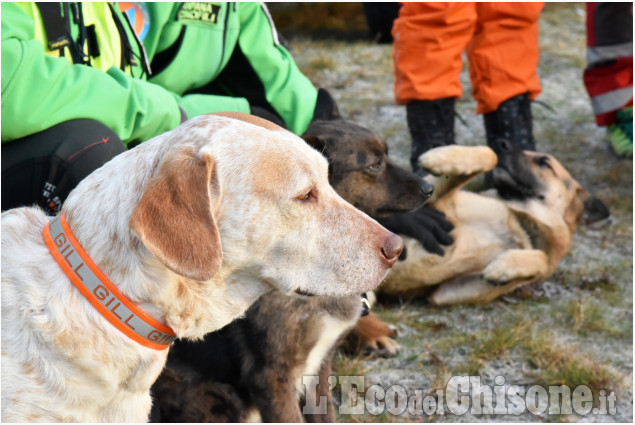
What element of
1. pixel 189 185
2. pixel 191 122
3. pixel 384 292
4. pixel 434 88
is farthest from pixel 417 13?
pixel 189 185

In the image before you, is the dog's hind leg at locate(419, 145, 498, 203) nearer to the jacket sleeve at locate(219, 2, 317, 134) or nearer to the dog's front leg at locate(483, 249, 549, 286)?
the dog's front leg at locate(483, 249, 549, 286)

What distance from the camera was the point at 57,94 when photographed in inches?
125

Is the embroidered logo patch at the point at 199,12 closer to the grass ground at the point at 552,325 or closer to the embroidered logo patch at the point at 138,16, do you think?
the embroidered logo patch at the point at 138,16

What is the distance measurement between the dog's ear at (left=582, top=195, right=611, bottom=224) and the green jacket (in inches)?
80.5

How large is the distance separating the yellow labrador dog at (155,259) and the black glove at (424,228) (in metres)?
1.99

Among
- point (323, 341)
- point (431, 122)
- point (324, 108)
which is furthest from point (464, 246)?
point (323, 341)

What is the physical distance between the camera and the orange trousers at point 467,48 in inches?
199

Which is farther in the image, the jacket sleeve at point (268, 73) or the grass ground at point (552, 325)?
the jacket sleeve at point (268, 73)

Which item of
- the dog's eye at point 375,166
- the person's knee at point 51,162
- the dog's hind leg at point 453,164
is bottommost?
the dog's hind leg at point 453,164

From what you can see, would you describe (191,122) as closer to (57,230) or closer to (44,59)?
(57,230)

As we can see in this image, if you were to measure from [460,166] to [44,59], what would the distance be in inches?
95.2

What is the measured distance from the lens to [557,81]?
795 cm

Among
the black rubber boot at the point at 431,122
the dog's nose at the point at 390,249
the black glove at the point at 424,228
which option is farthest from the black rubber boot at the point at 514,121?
the dog's nose at the point at 390,249

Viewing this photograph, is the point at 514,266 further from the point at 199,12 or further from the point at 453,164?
the point at 199,12
